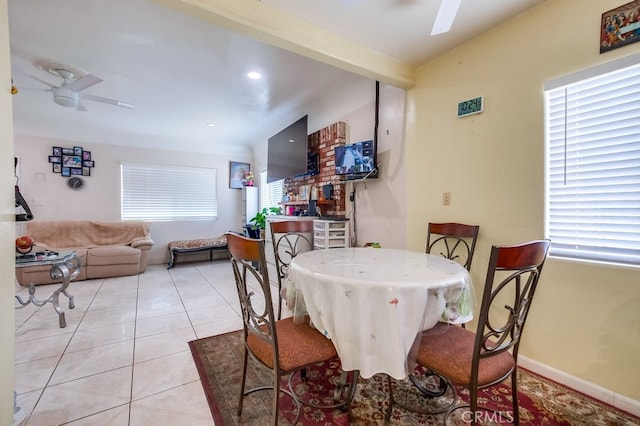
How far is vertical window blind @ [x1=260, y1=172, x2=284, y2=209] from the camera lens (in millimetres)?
5049

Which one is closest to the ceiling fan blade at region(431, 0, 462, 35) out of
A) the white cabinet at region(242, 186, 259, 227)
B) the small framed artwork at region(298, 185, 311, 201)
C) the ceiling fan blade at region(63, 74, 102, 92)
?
the small framed artwork at region(298, 185, 311, 201)

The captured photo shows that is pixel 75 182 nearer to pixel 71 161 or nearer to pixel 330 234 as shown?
pixel 71 161

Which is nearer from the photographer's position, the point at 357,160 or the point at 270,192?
the point at 357,160

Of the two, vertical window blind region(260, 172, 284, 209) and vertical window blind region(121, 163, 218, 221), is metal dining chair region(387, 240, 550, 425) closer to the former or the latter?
vertical window blind region(260, 172, 284, 209)

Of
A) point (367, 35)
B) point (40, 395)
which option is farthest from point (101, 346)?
point (367, 35)

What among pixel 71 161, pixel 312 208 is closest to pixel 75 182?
pixel 71 161

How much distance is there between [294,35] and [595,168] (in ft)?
6.78

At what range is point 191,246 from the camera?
5.06 metres

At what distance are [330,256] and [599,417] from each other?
1.63 m

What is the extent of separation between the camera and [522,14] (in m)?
1.76

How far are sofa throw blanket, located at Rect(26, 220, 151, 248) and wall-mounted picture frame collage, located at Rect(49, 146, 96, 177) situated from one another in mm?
909

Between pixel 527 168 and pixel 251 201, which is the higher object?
pixel 527 168

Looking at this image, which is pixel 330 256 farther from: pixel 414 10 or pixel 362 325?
pixel 414 10

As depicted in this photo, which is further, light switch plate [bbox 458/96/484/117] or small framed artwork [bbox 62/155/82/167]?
small framed artwork [bbox 62/155/82/167]
